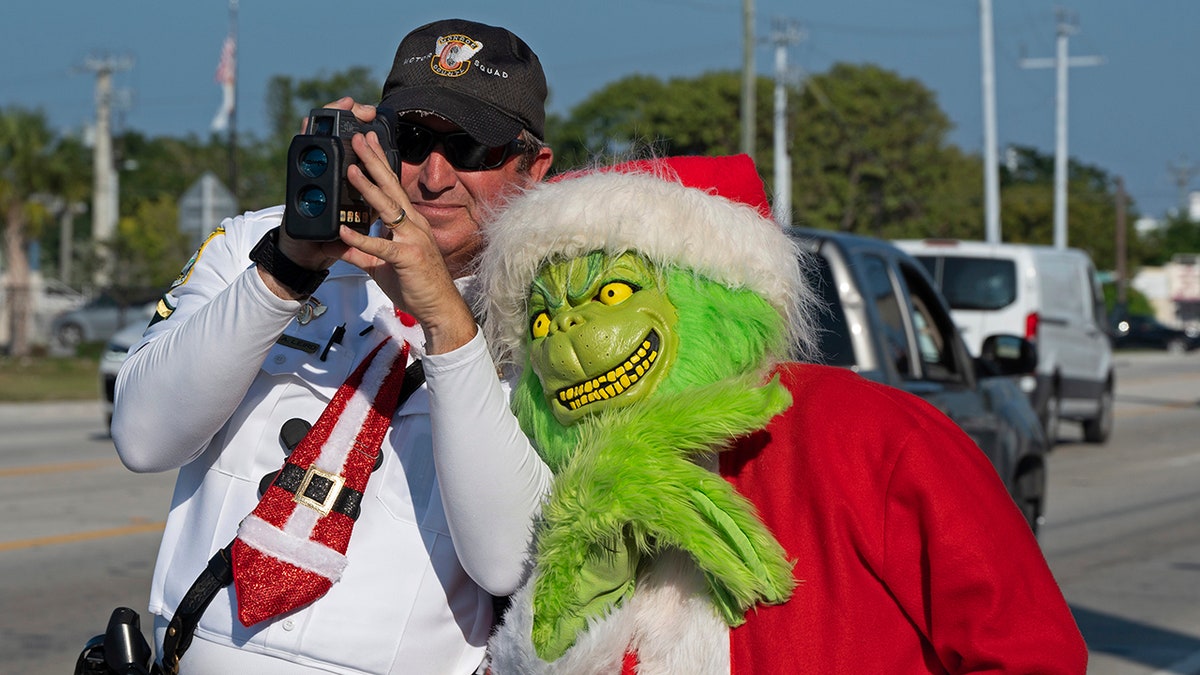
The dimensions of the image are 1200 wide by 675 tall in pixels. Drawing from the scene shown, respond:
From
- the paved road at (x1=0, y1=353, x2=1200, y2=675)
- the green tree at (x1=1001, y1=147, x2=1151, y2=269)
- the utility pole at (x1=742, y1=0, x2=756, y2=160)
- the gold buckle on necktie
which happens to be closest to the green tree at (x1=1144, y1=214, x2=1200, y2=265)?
the green tree at (x1=1001, y1=147, x2=1151, y2=269)

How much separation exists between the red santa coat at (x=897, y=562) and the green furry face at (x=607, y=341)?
244 millimetres

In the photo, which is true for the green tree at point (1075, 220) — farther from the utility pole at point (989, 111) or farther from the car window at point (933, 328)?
the car window at point (933, 328)

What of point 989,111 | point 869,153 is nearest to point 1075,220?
point 869,153

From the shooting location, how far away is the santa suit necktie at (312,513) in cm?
219

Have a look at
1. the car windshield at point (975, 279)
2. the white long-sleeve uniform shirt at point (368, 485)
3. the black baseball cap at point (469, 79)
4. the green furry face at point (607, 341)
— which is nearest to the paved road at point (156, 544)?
the car windshield at point (975, 279)

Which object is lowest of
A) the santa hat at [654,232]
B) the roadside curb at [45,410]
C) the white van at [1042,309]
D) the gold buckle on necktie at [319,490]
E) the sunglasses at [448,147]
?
the roadside curb at [45,410]

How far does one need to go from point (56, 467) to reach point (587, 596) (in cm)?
1106

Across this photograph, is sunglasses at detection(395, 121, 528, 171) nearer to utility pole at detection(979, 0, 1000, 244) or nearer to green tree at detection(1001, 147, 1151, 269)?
utility pole at detection(979, 0, 1000, 244)

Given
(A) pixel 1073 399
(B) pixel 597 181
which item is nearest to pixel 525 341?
(B) pixel 597 181

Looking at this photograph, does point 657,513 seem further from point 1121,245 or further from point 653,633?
point 1121,245

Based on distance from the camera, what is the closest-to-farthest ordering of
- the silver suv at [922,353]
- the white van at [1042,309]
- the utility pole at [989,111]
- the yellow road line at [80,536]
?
the silver suv at [922,353] < the yellow road line at [80,536] < the white van at [1042,309] < the utility pole at [989,111]

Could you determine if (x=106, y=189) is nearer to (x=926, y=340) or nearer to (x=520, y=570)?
(x=926, y=340)

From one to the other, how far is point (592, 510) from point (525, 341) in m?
0.38

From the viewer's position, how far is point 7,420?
17.0m
